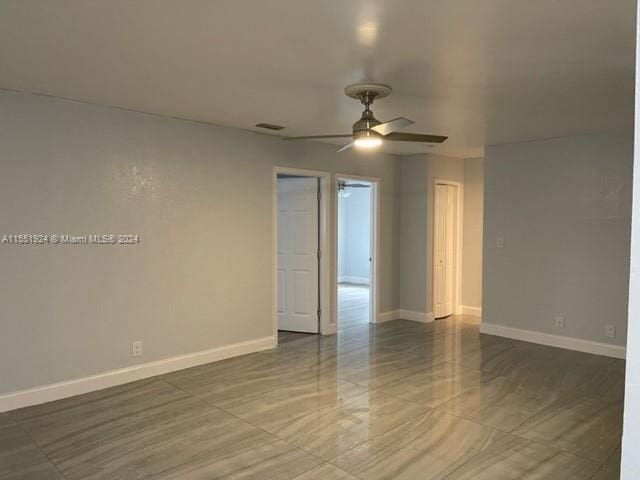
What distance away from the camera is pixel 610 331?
4.89 metres

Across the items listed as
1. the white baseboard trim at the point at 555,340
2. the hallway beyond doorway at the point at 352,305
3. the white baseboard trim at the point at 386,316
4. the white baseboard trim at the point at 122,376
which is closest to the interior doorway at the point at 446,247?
the white baseboard trim at the point at 386,316

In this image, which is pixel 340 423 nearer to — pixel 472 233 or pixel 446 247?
pixel 446 247

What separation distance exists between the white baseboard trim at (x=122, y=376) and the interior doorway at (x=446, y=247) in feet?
9.56

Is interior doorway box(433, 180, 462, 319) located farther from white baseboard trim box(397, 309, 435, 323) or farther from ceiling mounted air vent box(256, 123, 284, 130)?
ceiling mounted air vent box(256, 123, 284, 130)

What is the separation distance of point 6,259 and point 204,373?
192 centimetres

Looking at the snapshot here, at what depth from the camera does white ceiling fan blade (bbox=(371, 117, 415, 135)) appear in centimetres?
296

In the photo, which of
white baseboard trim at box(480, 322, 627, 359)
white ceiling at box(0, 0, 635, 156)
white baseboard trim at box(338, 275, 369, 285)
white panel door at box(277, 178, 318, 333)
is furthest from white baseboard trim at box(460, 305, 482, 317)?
white baseboard trim at box(338, 275, 369, 285)

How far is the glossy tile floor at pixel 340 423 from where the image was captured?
8.75ft

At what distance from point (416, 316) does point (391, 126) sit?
421 centimetres

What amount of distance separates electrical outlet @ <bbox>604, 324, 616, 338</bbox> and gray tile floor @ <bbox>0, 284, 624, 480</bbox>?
0.29 metres

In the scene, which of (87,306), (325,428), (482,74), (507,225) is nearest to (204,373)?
Result: (87,306)

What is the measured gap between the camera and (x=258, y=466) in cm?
267

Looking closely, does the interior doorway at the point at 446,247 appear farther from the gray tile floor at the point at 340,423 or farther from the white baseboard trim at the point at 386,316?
the gray tile floor at the point at 340,423

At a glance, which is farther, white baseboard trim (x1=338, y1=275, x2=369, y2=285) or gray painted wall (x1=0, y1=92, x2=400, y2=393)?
white baseboard trim (x1=338, y1=275, x2=369, y2=285)
